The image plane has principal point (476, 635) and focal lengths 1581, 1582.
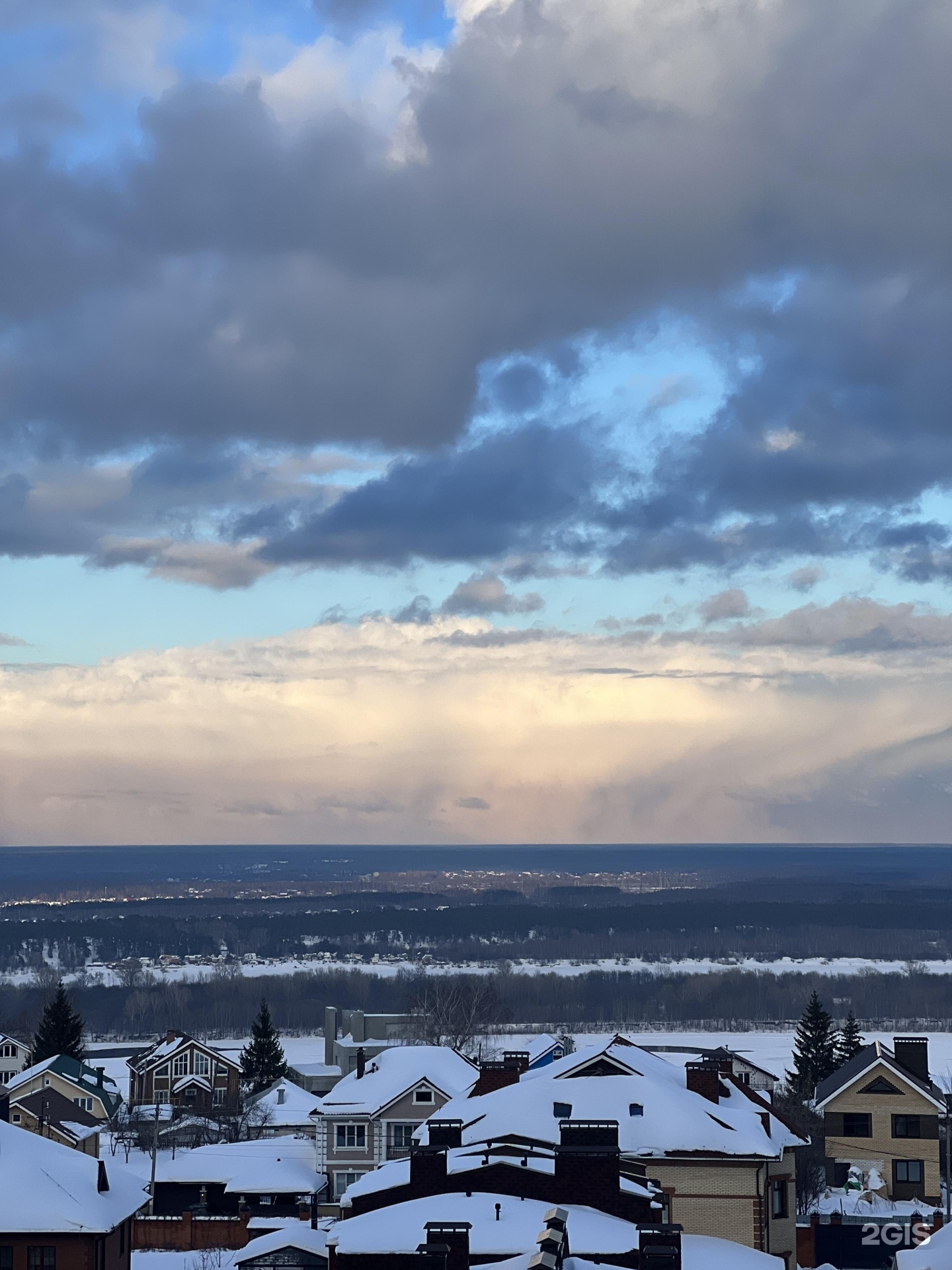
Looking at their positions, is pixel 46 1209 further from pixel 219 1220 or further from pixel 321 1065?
pixel 321 1065

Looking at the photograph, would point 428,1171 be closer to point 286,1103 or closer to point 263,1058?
point 286,1103

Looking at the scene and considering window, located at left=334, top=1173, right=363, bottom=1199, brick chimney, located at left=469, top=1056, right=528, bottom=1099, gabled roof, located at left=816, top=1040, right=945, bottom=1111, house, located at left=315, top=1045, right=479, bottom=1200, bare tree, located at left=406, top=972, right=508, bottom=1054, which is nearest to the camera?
brick chimney, located at left=469, top=1056, right=528, bottom=1099

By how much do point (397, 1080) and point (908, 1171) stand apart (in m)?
25.9

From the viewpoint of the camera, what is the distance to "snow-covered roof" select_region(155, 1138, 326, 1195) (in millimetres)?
74750

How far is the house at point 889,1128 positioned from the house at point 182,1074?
49456 mm

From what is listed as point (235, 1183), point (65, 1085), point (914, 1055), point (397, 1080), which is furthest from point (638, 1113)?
point (65, 1085)

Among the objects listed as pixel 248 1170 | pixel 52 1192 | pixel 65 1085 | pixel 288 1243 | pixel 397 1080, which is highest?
pixel 397 1080

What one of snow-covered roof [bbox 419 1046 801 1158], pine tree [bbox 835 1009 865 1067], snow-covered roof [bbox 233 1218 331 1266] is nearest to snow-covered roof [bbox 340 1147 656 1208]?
snow-covered roof [bbox 419 1046 801 1158]

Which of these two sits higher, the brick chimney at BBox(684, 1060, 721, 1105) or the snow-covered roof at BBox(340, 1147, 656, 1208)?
the brick chimney at BBox(684, 1060, 721, 1105)

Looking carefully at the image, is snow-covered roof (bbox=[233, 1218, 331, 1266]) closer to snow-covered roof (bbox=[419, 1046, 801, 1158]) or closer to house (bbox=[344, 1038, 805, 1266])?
house (bbox=[344, 1038, 805, 1266])

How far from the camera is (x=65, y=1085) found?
3888 inches

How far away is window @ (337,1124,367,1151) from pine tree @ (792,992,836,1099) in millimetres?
38032

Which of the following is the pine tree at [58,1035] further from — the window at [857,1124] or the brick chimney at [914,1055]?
the brick chimney at [914,1055]

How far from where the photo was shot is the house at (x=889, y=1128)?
78.2m
